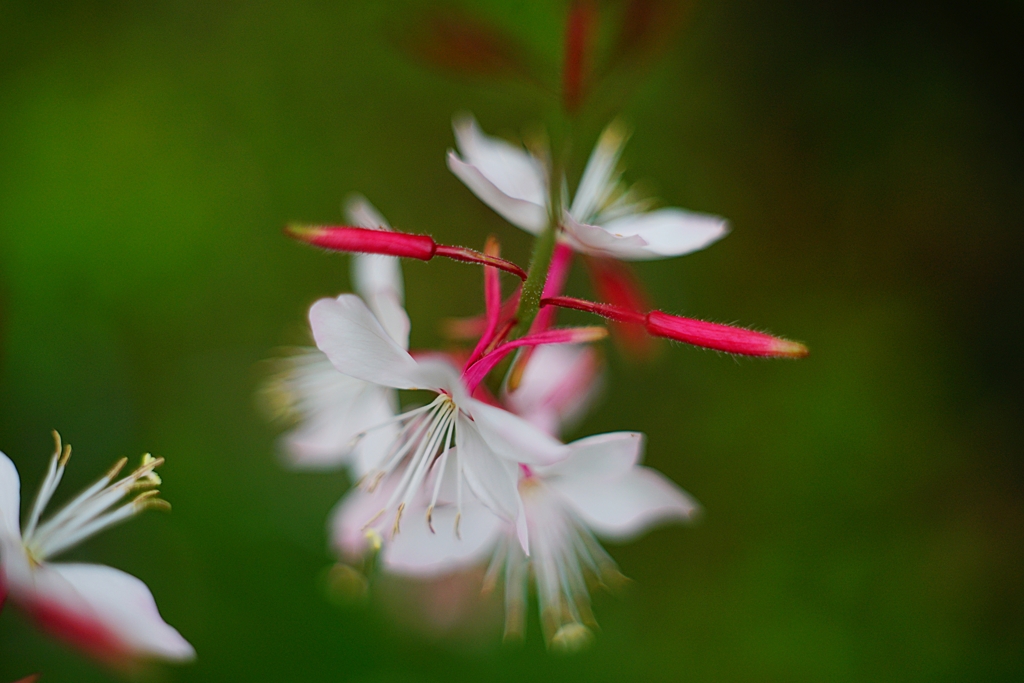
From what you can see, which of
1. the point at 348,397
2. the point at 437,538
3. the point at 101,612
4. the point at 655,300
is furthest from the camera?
the point at 655,300

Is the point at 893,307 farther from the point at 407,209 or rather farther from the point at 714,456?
the point at 407,209

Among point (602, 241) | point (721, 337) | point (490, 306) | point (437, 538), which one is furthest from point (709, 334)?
point (437, 538)

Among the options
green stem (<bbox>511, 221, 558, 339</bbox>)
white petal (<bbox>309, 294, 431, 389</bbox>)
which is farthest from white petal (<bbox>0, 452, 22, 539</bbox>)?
green stem (<bbox>511, 221, 558, 339</bbox>)

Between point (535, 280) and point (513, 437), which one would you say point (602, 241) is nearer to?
point (535, 280)

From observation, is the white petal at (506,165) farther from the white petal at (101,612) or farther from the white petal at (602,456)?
the white petal at (101,612)

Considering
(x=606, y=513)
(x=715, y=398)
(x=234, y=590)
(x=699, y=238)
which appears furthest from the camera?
(x=715, y=398)

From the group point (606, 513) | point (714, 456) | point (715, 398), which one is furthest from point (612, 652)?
point (606, 513)
